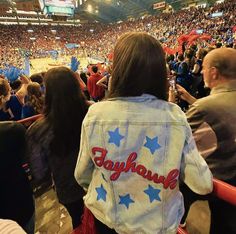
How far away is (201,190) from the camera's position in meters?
1.07

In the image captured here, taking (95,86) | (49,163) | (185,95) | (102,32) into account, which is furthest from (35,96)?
(102,32)

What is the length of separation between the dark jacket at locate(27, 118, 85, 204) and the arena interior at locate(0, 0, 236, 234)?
68 mm

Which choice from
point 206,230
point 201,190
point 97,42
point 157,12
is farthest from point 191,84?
point 97,42

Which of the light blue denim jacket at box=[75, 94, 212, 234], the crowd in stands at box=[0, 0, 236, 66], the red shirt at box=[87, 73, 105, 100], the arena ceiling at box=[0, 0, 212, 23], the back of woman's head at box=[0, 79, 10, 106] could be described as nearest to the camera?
the light blue denim jacket at box=[75, 94, 212, 234]

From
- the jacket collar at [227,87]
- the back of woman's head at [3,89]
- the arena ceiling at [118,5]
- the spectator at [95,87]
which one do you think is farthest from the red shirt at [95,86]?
the arena ceiling at [118,5]

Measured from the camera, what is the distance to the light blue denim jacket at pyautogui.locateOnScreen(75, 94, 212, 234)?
1012 millimetres

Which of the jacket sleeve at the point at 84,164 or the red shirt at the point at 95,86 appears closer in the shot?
the jacket sleeve at the point at 84,164

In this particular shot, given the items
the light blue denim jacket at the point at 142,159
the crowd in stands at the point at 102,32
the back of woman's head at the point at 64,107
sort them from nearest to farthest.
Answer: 1. the light blue denim jacket at the point at 142,159
2. the back of woman's head at the point at 64,107
3. the crowd in stands at the point at 102,32

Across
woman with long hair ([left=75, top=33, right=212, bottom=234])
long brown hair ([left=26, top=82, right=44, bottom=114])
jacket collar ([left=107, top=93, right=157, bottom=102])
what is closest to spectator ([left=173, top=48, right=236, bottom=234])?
woman with long hair ([left=75, top=33, right=212, bottom=234])

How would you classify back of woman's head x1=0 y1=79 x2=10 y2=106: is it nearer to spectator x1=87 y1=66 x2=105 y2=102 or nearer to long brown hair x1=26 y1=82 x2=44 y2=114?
long brown hair x1=26 y1=82 x2=44 y2=114

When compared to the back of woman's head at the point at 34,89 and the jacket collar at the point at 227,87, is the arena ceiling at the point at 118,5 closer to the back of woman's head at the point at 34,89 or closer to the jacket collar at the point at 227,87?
the back of woman's head at the point at 34,89

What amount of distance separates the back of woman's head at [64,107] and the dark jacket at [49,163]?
2.5 inches

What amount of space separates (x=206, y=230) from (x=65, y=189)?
1.42m

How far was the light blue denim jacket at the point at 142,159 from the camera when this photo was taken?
101 cm
